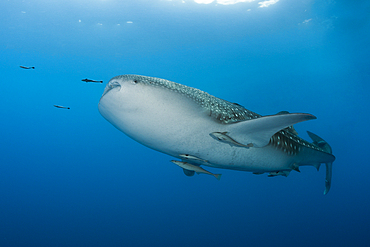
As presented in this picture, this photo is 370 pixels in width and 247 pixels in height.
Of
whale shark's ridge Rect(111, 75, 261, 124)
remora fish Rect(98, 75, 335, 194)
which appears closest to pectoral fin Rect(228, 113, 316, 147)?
remora fish Rect(98, 75, 335, 194)

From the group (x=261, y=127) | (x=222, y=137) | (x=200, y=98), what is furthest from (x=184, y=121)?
(x=261, y=127)

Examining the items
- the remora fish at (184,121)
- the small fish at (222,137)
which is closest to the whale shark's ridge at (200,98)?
the remora fish at (184,121)

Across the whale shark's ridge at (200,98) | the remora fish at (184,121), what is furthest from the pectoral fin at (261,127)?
the whale shark's ridge at (200,98)

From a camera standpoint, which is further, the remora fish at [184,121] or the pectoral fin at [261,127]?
the pectoral fin at [261,127]

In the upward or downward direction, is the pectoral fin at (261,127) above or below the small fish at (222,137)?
above

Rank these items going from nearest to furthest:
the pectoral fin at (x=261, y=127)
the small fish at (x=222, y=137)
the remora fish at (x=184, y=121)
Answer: the remora fish at (x=184, y=121) < the pectoral fin at (x=261, y=127) < the small fish at (x=222, y=137)

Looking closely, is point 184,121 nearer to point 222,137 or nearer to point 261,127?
point 222,137

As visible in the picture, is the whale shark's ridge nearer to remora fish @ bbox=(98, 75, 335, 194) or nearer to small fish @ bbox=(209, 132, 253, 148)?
remora fish @ bbox=(98, 75, 335, 194)

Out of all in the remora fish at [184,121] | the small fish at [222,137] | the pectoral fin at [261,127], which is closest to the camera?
the remora fish at [184,121]

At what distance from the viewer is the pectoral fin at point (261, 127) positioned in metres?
1.29

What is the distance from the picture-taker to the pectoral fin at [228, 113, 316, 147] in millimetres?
1293

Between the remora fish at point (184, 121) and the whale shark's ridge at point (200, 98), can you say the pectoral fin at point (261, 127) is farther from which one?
the whale shark's ridge at point (200, 98)

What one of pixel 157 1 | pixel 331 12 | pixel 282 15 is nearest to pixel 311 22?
pixel 331 12

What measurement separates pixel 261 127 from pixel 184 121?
2.23 feet
